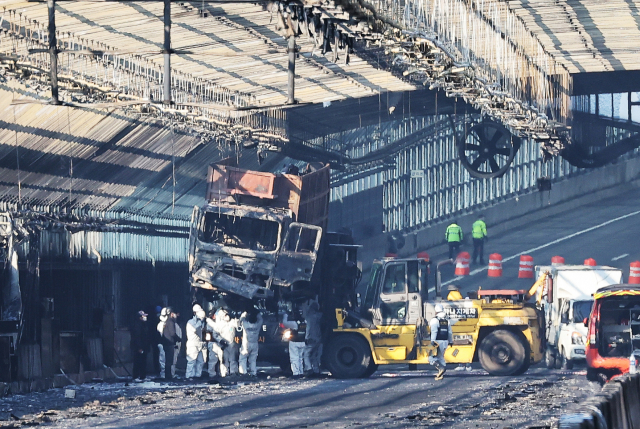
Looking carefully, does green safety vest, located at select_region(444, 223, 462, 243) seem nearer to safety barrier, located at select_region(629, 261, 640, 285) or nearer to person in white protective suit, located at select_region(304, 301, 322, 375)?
safety barrier, located at select_region(629, 261, 640, 285)

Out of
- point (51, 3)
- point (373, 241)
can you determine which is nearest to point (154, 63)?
point (51, 3)

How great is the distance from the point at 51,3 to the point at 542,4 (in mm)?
12413

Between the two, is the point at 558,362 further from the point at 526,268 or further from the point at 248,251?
the point at 526,268

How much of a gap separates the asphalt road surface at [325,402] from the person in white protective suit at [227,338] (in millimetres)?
569

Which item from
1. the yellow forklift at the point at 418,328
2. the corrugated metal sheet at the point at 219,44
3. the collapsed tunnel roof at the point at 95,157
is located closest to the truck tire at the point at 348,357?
the yellow forklift at the point at 418,328

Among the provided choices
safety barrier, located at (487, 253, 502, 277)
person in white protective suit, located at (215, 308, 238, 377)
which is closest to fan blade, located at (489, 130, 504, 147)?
safety barrier, located at (487, 253, 502, 277)

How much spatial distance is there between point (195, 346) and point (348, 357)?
3295 mm

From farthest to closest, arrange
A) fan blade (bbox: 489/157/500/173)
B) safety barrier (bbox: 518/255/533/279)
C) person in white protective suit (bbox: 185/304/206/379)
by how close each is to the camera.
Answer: safety barrier (bbox: 518/255/533/279)
fan blade (bbox: 489/157/500/173)
person in white protective suit (bbox: 185/304/206/379)

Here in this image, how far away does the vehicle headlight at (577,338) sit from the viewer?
2577 centimetres

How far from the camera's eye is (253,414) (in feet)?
59.2

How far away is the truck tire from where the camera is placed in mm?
25672

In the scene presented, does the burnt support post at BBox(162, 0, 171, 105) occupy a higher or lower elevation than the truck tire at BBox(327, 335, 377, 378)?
higher

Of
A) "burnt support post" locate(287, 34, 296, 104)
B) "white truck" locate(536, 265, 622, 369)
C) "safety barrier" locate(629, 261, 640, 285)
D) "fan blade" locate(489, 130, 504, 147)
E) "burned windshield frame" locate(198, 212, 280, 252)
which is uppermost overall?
"fan blade" locate(489, 130, 504, 147)

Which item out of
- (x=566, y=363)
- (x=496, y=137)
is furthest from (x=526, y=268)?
(x=566, y=363)
